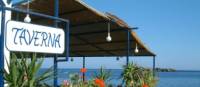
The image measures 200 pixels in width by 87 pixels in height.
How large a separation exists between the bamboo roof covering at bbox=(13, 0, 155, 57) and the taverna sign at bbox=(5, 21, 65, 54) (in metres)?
4.45

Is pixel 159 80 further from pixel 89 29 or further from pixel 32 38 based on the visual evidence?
pixel 32 38

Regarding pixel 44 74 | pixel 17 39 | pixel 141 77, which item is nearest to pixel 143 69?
pixel 141 77

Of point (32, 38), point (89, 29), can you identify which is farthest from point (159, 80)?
point (32, 38)

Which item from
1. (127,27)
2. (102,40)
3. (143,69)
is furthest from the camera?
(102,40)

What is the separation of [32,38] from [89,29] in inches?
356

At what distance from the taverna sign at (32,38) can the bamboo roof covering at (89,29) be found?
4454 millimetres

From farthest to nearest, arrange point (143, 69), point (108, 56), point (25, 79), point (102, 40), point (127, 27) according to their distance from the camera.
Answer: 1. point (108, 56)
2. point (102, 40)
3. point (143, 69)
4. point (127, 27)
5. point (25, 79)

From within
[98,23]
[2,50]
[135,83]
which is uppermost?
[98,23]

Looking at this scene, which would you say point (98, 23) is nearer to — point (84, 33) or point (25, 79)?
point (84, 33)

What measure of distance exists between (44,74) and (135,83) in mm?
7525

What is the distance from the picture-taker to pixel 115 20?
38.6 ft

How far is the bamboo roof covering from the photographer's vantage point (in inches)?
414

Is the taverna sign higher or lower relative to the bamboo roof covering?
lower

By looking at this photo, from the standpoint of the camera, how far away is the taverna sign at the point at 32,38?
392cm
